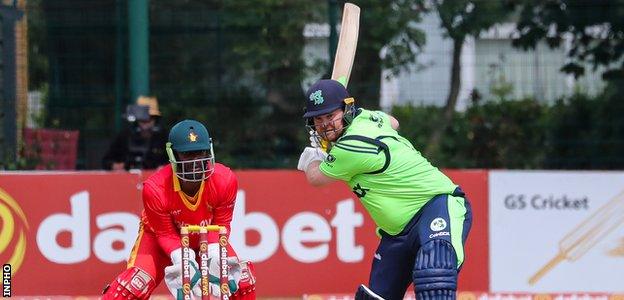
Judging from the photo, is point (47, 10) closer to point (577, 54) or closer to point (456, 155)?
point (456, 155)

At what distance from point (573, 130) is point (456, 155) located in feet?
4.17

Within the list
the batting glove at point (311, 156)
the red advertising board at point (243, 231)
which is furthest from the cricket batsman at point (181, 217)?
the red advertising board at point (243, 231)

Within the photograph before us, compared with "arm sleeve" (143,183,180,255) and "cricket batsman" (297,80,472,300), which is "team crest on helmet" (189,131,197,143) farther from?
"cricket batsman" (297,80,472,300)

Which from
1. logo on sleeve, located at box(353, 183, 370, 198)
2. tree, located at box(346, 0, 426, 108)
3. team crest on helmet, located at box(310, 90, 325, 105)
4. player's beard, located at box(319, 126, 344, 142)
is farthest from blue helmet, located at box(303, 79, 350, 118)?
tree, located at box(346, 0, 426, 108)

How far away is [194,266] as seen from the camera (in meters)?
7.78

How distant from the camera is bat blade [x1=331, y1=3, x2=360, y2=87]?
8655 millimetres

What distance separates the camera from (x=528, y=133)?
1434cm

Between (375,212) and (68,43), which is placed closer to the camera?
(375,212)

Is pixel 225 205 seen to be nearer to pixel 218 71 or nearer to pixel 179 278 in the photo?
pixel 179 278

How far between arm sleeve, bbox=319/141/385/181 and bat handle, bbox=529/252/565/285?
4.90 metres

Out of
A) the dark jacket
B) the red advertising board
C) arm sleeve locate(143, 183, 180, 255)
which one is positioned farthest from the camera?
the dark jacket

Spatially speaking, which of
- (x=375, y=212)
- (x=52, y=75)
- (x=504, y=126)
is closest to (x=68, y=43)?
(x=52, y=75)

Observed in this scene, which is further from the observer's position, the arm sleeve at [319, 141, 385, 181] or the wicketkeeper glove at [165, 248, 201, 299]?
the wicketkeeper glove at [165, 248, 201, 299]

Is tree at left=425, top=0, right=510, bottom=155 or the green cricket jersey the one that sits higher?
tree at left=425, top=0, right=510, bottom=155
